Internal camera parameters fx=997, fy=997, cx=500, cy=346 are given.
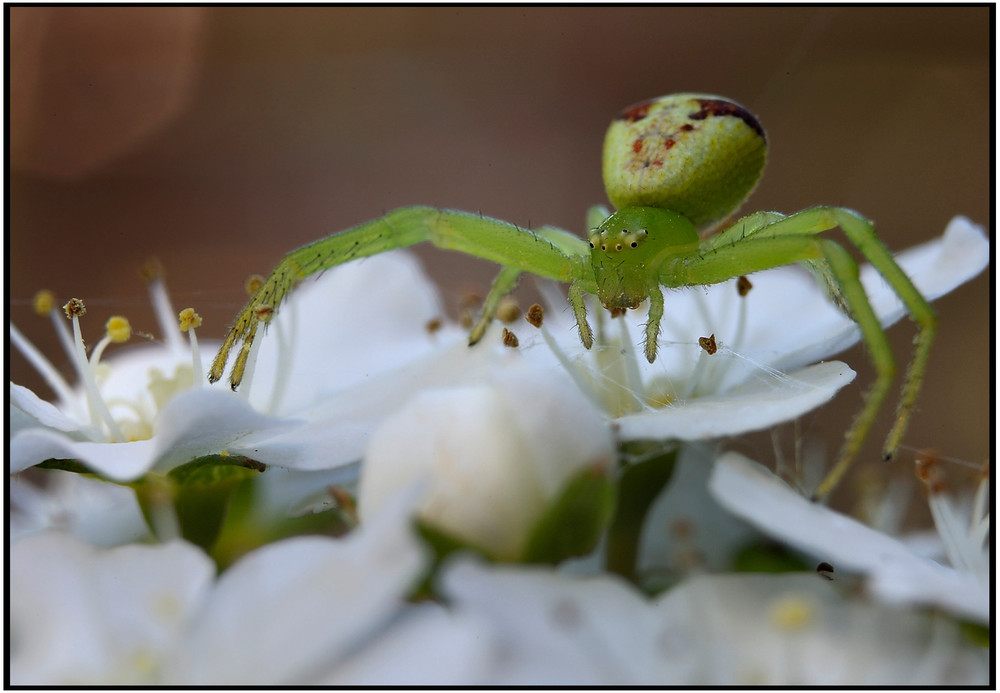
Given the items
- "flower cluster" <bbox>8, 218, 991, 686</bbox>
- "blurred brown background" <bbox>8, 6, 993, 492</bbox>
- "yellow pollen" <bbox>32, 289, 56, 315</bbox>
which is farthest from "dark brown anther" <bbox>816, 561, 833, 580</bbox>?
"blurred brown background" <bbox>8, 6, 993, 492</bbox>

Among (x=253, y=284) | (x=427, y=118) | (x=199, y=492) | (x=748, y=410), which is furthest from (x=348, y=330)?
(x=427, y=118)

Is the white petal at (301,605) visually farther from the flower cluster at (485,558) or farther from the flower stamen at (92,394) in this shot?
the flower stamen at (92,394)

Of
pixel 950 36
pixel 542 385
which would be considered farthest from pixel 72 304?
pixel 950 36

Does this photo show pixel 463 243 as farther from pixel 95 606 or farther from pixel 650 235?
pixel 95 606

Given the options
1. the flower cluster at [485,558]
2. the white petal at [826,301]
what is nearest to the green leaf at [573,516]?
the flower cluster at [485,558]

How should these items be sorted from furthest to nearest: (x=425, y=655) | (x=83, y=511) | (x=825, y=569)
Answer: (x=83, y=511) → (x=825, y=569) → (x=425, y=655)

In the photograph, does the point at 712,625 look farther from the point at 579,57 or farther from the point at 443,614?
the point at 579,57

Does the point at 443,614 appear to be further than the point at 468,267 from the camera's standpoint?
No
